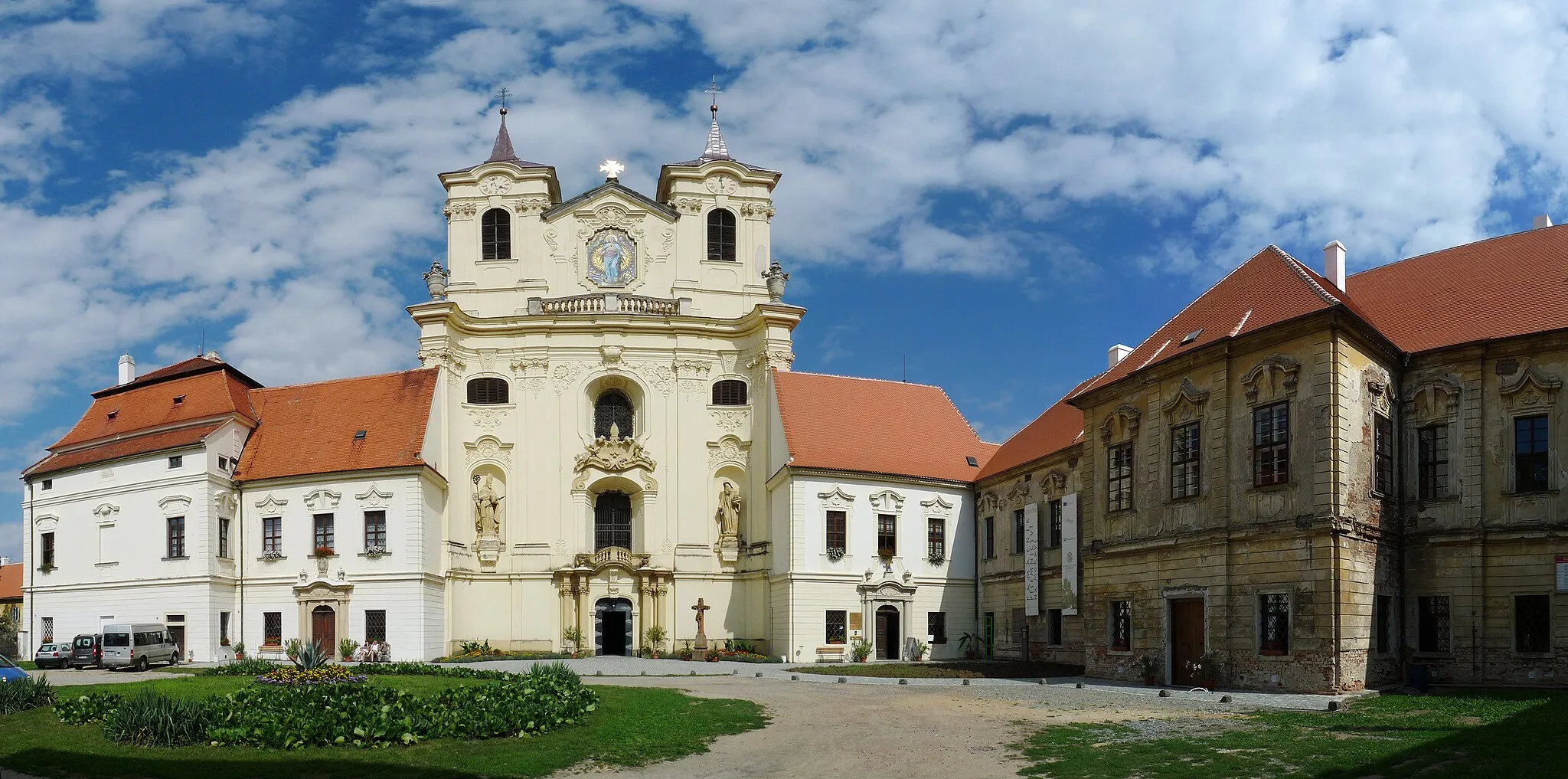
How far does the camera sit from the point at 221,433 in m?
47.1

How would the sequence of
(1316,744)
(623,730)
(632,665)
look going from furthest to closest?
1. (632,665)
2. (623,730)
3. (1316,744)

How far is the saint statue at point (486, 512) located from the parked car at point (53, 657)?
46.1 ft

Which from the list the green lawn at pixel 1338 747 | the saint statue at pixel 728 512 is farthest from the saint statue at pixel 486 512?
the green lawn at pixel 1338 747

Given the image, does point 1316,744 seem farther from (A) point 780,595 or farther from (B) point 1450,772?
(A) point 780,595

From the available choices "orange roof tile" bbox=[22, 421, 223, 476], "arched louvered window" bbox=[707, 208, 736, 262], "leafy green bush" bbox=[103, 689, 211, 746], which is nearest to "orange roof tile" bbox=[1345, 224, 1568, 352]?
"leafy green bush" bbox=[103, 689, 211, 746]

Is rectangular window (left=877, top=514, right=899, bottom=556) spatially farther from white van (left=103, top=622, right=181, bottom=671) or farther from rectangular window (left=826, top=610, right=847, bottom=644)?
white van (left=103, top=622, right=181, bottom=671)

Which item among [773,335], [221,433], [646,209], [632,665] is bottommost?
[632,665]

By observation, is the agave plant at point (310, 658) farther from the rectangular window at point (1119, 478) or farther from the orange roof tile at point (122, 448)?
the orange roof tile at point (122, 448)

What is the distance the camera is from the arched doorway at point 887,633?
157 ft

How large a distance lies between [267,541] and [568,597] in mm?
10680

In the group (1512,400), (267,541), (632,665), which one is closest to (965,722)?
(1512,400)

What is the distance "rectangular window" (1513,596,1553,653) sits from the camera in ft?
87.4

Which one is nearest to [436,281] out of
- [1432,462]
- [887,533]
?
[887,533]

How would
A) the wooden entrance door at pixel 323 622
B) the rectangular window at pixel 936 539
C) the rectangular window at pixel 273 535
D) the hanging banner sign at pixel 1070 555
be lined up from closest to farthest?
the hanging banner sign at pixel 1070 555
the wooden entrance door at pixel 323 622
the rectangular window at pixel 273 535
the rectangular window at pixel 936 539
